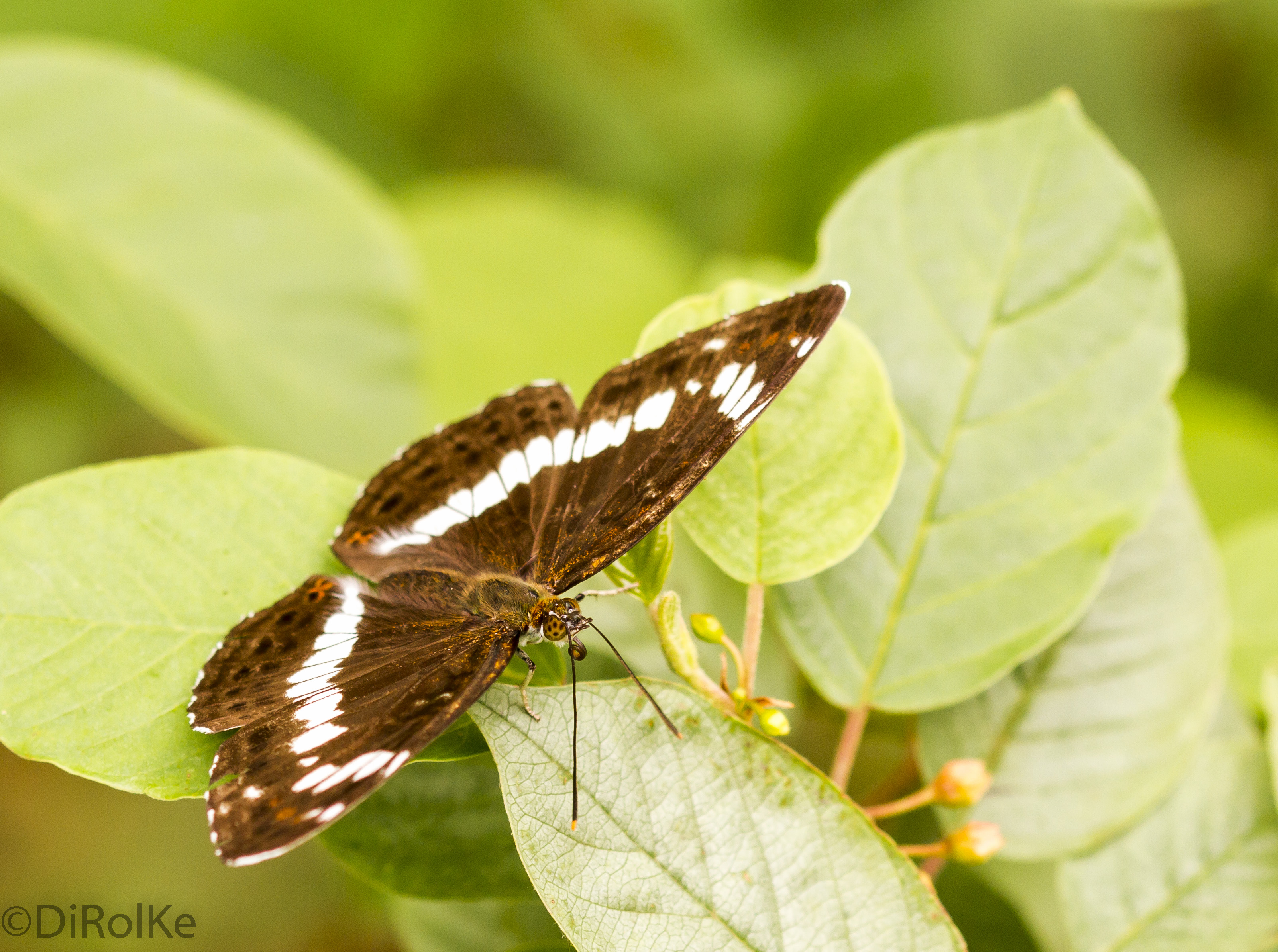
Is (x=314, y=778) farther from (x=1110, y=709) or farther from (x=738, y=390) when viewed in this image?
(x=1110, y=709)

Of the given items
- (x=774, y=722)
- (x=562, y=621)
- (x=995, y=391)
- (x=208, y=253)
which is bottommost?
(x=774, y=722)

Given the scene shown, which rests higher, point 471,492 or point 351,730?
point 471,492

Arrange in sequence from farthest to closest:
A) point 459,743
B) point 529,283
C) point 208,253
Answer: point 529,283, point 208,253, point 459,743

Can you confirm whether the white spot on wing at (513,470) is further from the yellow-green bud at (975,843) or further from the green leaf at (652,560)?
the yellow-green bud at (975,843)

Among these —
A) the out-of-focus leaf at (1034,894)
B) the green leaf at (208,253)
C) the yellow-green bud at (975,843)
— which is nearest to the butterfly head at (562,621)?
the yellow-green bud at (975,843)

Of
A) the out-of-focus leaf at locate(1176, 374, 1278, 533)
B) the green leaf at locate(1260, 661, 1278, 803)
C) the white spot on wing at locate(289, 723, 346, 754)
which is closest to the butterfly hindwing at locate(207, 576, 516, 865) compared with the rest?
the white spot on wing at locate(289, 723, 346, 754)

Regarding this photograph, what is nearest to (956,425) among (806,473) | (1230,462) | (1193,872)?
(806,473)
